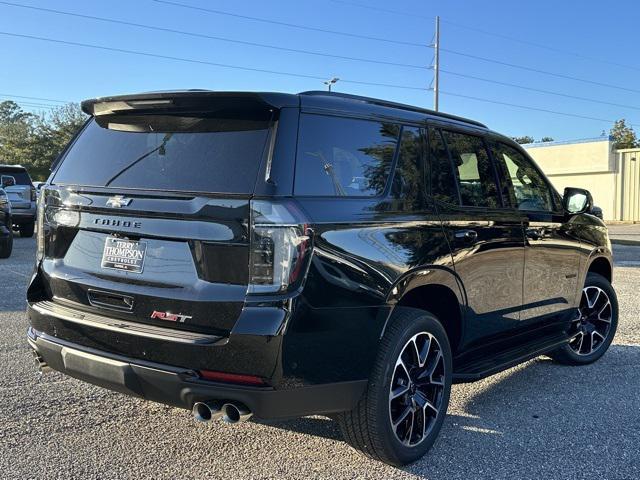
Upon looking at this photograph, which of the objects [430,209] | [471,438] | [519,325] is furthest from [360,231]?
[519,325]

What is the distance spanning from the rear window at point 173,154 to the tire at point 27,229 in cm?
1531

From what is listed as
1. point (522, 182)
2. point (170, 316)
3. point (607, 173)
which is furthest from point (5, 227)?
point (607, 173)

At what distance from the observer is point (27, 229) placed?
57.5 feet

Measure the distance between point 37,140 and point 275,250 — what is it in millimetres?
61453

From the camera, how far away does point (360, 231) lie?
3.04 meters

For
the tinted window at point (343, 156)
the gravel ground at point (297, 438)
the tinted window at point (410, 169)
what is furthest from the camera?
the tinted window at point (410, 169)

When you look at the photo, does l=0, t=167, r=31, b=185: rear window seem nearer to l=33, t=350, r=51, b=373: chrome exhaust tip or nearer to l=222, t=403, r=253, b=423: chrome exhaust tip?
l=33, t=350, r=51, b=373: chrome exhaust tip

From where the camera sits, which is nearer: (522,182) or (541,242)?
(541,242)

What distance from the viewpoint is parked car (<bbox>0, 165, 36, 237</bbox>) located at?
16594 millimetres

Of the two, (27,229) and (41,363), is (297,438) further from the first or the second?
(27,229)

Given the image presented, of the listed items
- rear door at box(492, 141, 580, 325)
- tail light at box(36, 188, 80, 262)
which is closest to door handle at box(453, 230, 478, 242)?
rear door at box(492, 141, 580, 325)

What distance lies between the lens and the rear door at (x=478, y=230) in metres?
3.77

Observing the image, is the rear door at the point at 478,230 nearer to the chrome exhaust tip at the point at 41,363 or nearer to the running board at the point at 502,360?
the running board at the point at 502,360

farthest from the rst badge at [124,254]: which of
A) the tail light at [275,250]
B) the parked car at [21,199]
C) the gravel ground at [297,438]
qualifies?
the parked car at [21,199]
